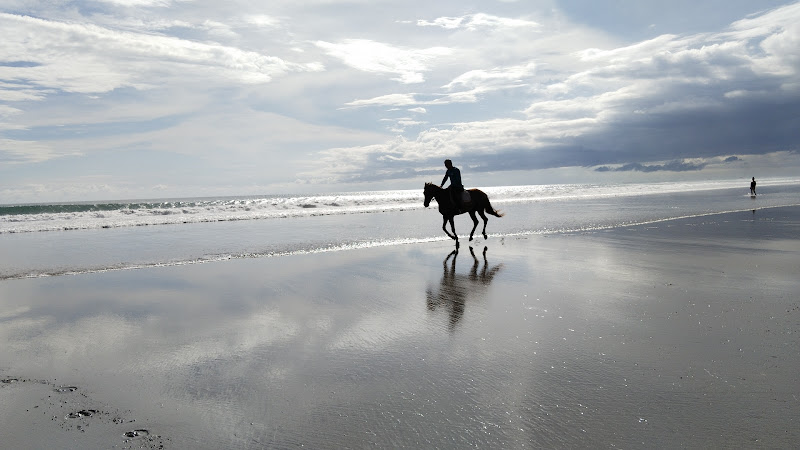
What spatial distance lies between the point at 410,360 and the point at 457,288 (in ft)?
12.8

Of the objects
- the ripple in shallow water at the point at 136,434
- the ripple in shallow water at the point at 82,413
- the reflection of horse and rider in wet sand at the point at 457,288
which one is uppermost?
the reflection of horse and rider in wet sand at the point at 457,288

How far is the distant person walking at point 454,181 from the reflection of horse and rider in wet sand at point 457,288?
4.19 metres

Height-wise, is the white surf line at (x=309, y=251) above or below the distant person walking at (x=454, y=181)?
below

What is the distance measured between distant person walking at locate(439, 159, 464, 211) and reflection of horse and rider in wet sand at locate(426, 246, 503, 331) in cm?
419

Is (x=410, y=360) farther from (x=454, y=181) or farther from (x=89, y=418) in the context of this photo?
(x=454, y=181)

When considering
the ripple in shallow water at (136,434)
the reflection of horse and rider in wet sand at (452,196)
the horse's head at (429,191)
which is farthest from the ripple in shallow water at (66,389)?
the horse's head at (429,191)

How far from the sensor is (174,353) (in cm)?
550

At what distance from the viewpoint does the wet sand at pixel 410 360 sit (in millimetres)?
3631

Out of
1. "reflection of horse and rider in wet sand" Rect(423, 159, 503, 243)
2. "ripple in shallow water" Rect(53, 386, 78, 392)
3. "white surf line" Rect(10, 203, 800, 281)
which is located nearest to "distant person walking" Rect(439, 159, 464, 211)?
"reflection of horse and rider in wet sand" Rect(423, 159, 503, 243)

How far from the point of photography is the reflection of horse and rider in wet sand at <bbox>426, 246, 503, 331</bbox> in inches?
289

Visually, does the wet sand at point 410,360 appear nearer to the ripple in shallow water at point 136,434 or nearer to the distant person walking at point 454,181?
the ripple in shallow water at point 136,434

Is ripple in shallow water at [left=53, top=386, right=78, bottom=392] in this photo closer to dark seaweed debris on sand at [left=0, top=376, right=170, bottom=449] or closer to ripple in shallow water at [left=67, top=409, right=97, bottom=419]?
dark seaweed debris on sand at [left=0, top=376, right=170, bottom=449]

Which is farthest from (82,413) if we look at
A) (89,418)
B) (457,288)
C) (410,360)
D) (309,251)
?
(309,251)

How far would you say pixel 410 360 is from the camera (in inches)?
201
